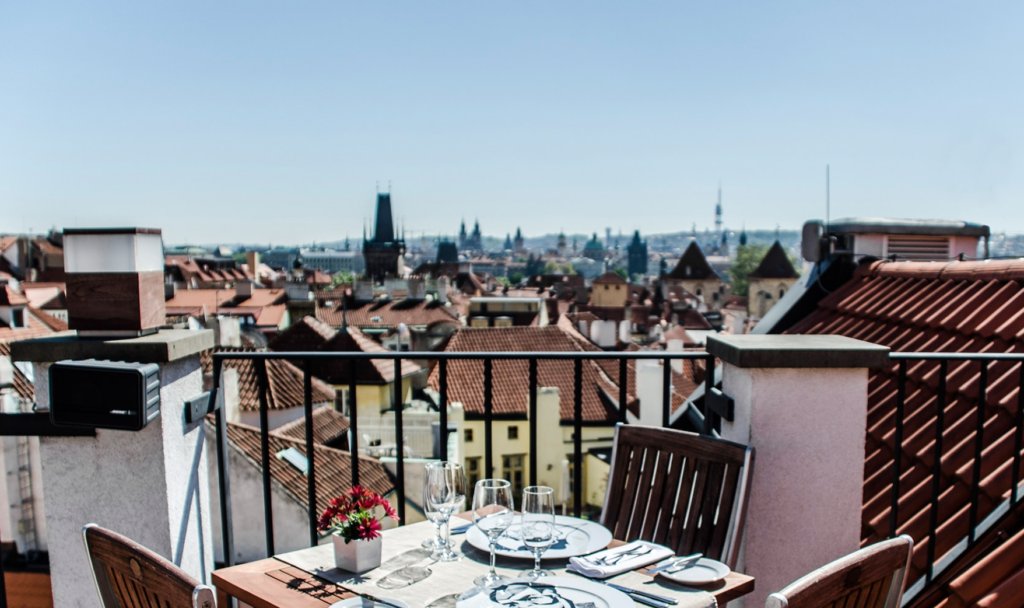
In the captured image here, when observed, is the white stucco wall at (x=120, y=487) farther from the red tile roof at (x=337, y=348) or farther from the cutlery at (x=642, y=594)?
the red tile roof at (x=337, y=348)

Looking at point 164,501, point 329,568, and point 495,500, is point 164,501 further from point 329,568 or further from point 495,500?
point 495,500

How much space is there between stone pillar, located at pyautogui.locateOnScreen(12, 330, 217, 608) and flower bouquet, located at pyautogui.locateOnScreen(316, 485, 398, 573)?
0.89m

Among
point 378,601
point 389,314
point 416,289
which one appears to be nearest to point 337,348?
point 389,314

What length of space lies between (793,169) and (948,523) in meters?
80.3

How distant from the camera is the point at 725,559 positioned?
2.43 m

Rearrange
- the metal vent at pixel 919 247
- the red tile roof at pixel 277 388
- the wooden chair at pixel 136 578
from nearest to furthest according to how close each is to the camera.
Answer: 1. the wooden chair at pixel 136 578
2. the metal vent at pixel 919 247
3. the red tile roof at pixel 277 388

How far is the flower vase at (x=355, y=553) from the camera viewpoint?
2.08 m

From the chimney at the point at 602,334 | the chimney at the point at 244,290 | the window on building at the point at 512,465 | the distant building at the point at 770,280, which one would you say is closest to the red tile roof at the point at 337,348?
the window on building at the point at 512,465

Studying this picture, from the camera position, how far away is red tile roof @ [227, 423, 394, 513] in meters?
13.8

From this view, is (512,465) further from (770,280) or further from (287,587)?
(770,280)

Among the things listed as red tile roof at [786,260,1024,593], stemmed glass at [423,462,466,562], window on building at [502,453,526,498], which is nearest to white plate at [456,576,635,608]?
stemmed glass at [423,462,466,562]

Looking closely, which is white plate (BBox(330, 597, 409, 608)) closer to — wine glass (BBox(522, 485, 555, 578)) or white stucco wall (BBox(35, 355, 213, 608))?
wine glass (BBox(522, 485, 555, 578))

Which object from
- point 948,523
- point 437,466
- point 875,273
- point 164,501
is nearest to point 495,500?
point 437,466

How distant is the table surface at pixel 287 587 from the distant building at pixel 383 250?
10520cm
